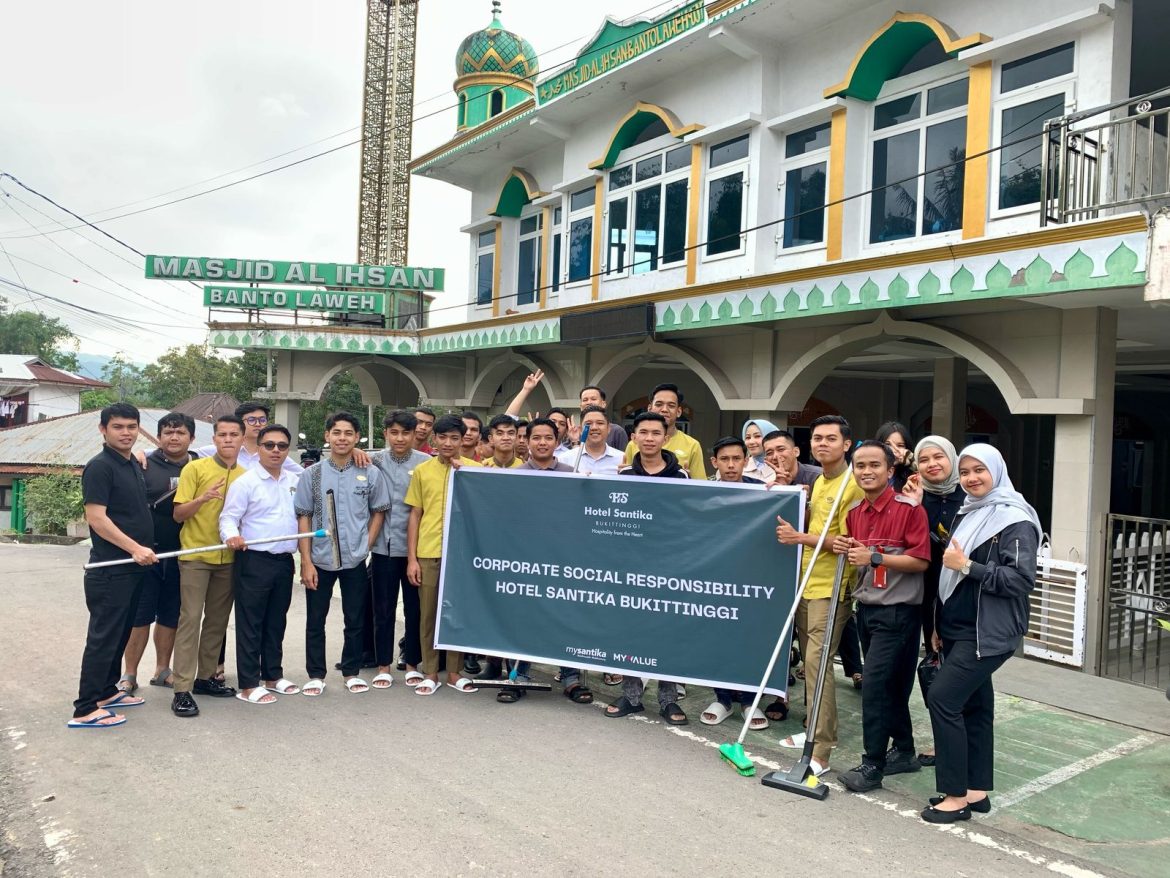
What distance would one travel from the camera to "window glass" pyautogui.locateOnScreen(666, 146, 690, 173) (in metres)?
11.7

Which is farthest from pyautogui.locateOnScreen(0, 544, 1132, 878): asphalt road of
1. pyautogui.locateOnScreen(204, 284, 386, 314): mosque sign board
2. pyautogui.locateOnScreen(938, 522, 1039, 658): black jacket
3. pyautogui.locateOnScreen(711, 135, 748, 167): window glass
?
pyautogui.locateOnScreen(204, 284, 386, 314): mosque sign board

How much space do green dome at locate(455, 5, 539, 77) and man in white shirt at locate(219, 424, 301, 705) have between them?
15211 millimetres

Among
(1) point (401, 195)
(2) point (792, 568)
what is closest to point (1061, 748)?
(2) point (792, 568)

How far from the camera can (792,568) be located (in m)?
4.76

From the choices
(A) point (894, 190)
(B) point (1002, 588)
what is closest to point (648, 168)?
(A) point (894, 190)

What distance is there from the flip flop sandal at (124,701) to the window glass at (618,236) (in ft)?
30.0

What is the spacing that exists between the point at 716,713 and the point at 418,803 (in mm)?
2037

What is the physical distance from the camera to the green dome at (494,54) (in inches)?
727

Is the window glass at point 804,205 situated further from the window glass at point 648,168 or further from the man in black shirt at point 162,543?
the man in black shirt at point 162,543

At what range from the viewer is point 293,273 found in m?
20.3

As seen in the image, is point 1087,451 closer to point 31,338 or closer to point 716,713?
point 716,713

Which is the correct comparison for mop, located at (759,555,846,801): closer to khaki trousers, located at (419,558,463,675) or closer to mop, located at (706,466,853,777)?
mop, located at (706,466,853,777)

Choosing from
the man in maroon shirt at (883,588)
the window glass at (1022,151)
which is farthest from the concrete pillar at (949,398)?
the man in maroon shirt at (883,588)

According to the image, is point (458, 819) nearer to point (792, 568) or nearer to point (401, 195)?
point (792, 568)
